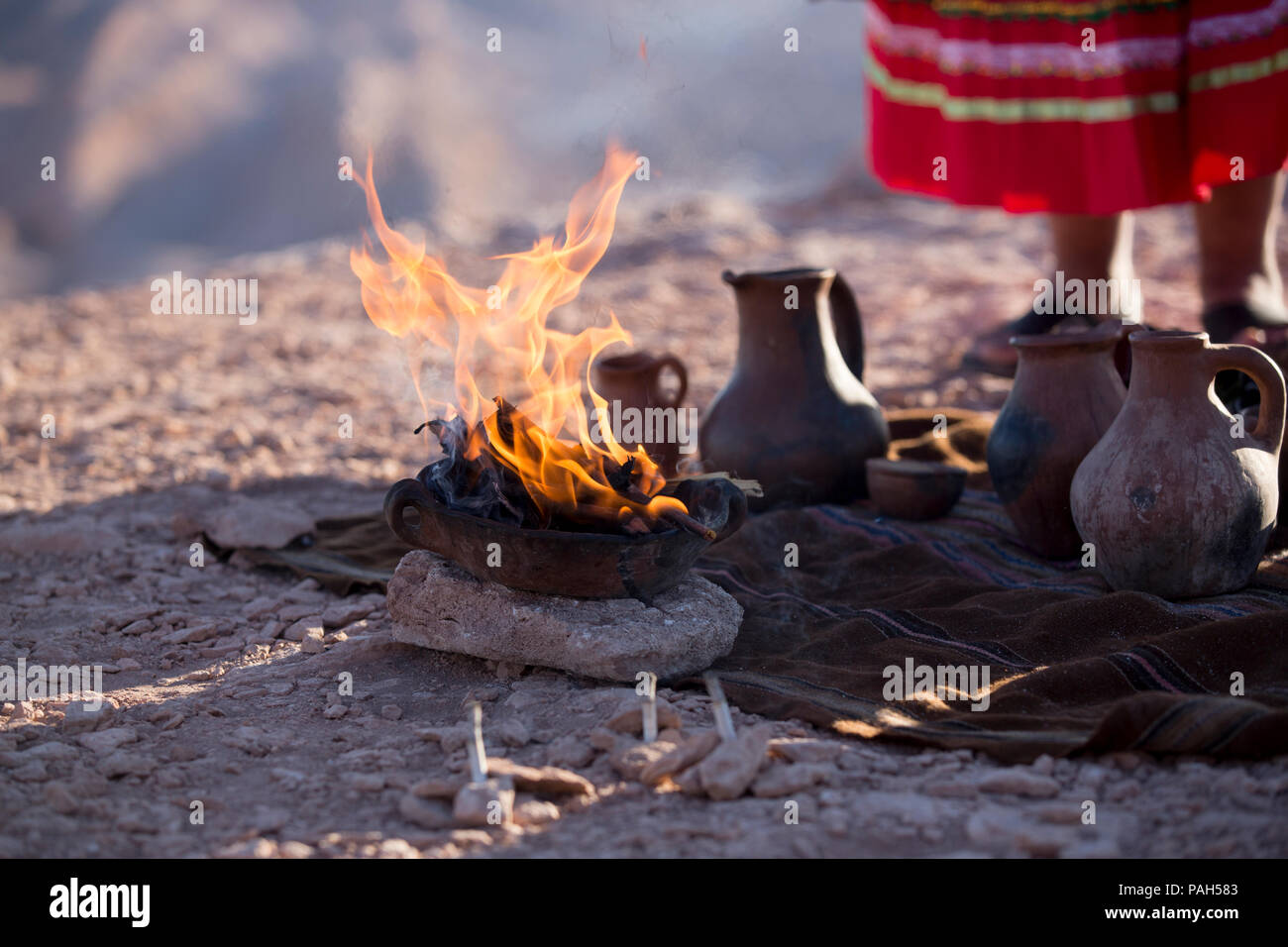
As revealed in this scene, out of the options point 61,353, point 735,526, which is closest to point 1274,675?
point 735,526

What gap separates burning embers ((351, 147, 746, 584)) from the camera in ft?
9.01

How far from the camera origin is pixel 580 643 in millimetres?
2637

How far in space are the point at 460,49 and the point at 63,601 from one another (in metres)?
18.3

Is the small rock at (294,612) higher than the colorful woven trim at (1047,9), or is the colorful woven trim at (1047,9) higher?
the colorful woven trim at (1047,9)

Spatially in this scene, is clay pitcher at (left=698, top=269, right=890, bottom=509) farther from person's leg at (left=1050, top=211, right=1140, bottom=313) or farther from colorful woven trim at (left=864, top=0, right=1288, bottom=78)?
colorful woven trim at (left=864, top=0, right=1288, bottom=78)

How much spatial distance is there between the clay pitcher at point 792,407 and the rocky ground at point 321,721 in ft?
4.49

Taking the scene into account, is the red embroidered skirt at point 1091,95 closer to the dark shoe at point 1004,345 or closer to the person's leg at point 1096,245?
the person's leg at point 1096,245

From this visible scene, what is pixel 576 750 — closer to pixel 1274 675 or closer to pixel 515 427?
pixel 515 427

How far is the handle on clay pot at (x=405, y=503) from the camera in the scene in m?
2.77

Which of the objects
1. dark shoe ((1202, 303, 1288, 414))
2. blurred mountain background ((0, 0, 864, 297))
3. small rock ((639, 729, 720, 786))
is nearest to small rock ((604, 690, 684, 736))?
small rock ((639, 729, 720, 786))

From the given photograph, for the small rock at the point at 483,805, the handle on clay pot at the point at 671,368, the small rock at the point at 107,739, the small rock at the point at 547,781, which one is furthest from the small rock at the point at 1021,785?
the handle on clay pot at the point at 671,368

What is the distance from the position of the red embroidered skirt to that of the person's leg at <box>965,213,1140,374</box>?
14 centimetres

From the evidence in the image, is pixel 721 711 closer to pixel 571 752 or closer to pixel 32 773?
pixel 571 752

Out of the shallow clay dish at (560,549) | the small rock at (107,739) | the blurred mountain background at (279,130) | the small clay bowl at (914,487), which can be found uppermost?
the blurred mountain background at (279,130)
